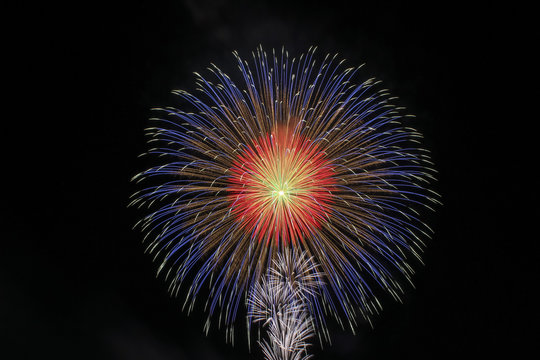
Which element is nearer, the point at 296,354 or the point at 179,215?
the point at 179,215

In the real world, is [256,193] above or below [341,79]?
below

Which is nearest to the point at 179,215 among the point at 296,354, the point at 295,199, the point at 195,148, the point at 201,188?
the point at 201,188

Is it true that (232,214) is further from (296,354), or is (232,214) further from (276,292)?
(296,354)

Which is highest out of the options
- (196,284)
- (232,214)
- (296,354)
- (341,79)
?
(341,79)

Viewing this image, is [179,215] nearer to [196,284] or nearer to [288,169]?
[196,284]

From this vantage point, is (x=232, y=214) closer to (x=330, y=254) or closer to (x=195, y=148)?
(x=195, y=148)

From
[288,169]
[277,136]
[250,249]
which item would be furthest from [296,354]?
[277,136]

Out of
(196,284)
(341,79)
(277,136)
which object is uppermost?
(341,79)

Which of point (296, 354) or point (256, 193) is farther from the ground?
point (256, 193)

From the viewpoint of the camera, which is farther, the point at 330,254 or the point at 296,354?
the point at 296,354
